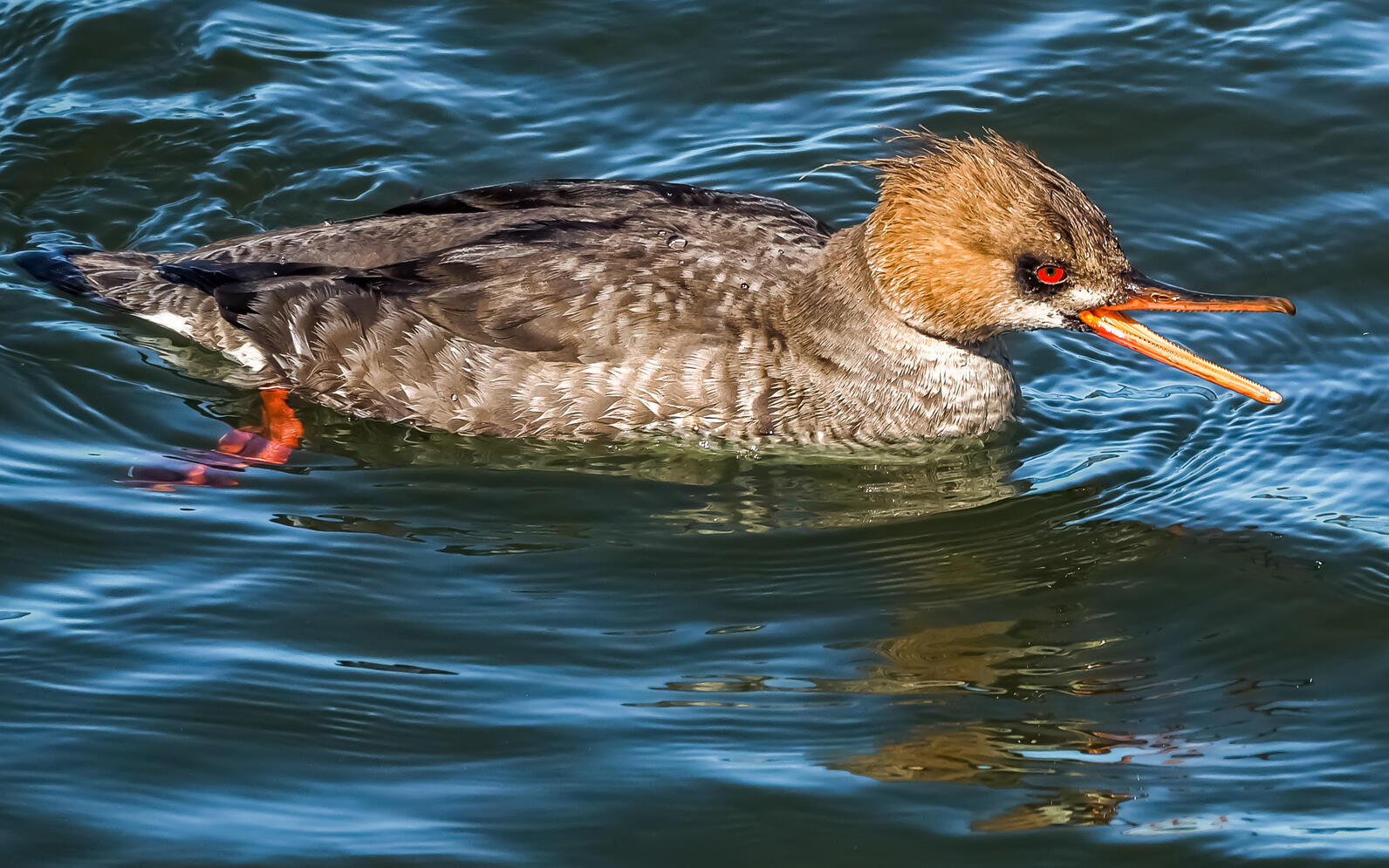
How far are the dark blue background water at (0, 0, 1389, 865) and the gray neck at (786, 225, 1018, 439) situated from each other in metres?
0.23

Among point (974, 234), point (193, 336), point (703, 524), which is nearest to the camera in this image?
point (703, 524)

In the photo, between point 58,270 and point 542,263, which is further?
point 58,270

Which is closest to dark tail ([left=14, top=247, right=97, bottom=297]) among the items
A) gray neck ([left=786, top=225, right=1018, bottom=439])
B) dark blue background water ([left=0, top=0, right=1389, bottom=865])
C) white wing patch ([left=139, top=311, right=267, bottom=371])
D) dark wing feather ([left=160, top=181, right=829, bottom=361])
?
dark blue background water ([left=0, top=0, right=1389, bottom=865])

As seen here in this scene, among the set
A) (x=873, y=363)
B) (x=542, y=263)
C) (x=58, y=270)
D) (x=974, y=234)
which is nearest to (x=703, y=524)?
(x=873, y=363)

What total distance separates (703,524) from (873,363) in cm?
137

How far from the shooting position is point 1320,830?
5422mm

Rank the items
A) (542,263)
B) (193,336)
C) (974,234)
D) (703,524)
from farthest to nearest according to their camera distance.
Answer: (193,336) → (542,263) → (974,234) → (703,524)

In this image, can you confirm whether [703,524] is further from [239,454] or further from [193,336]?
[193,336]

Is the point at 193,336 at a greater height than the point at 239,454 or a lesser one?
greater

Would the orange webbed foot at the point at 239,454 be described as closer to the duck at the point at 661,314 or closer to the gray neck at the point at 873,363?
the duck at the point at 661,314

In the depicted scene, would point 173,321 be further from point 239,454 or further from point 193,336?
point 239,454

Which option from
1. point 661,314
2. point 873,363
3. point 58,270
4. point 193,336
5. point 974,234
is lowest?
point 873,363

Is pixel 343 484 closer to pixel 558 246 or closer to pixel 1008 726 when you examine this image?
pixel 558 246

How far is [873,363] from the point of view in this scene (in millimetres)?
8258
